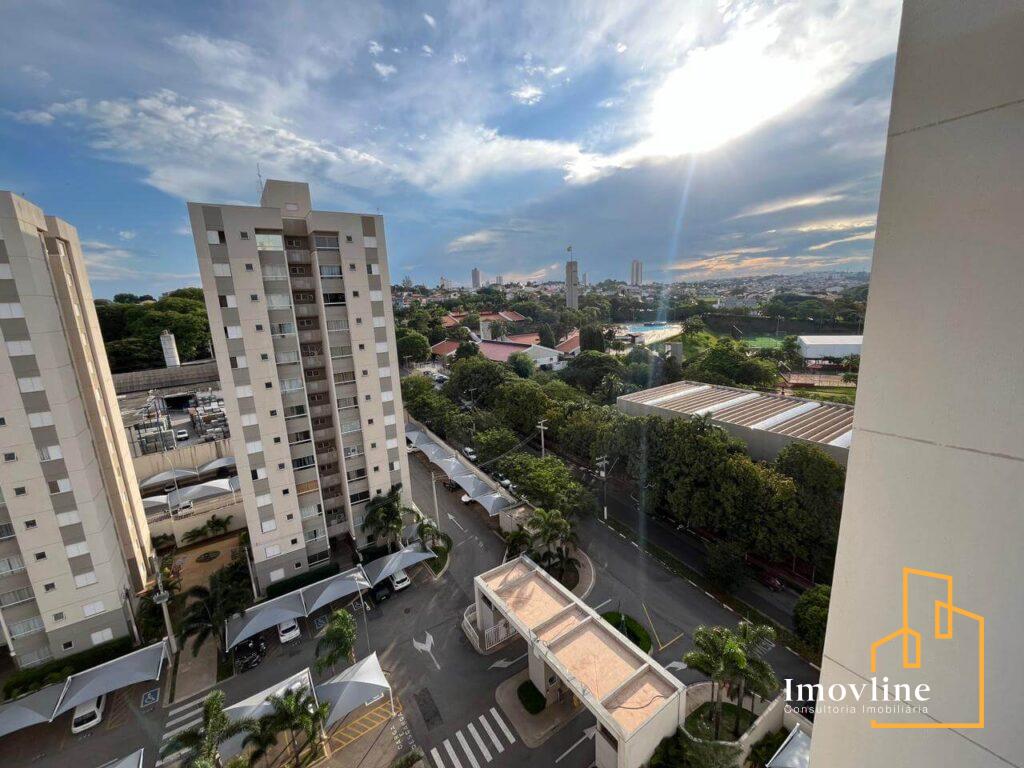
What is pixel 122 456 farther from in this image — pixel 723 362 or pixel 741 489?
pixel 723 362

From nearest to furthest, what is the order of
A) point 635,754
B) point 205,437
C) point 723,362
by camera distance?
point 635,754 → point 205,437 → point 723,362

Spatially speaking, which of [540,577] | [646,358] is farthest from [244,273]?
[646,358]

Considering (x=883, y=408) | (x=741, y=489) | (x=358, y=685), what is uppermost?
(x=883, y=408)

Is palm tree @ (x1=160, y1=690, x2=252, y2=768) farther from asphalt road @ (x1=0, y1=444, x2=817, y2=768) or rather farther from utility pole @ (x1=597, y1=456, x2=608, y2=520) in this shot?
utility pole @ (x1=597, y1=456, x2=608, y2=520)

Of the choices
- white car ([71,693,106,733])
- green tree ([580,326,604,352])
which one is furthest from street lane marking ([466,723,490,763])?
green tree ([580,326,604,352])

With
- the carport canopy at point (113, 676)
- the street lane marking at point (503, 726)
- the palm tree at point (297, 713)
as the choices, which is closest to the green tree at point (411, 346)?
the carport canopy at point (113, 676)

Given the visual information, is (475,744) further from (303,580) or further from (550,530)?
(303,580)

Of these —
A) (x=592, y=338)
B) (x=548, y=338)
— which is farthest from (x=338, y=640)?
(x=548, y=338)
